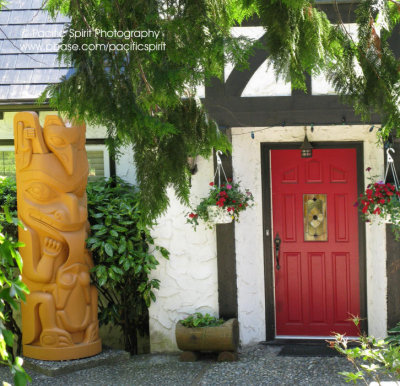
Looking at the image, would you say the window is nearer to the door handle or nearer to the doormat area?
the door handle

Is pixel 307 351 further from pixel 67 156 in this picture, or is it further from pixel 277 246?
pixel 67 156

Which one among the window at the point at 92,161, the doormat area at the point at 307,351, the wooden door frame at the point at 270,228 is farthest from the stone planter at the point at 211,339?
the window at the point at 92,161

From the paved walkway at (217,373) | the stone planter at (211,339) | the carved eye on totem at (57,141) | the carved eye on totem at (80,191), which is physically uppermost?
the carved eye on totem at (57,141)

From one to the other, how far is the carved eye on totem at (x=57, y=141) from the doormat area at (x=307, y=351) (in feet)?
10.2

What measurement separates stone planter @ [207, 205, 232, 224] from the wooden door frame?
25.6 inches

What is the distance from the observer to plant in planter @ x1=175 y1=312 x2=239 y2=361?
7.35m

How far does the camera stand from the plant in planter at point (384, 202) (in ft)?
23.4

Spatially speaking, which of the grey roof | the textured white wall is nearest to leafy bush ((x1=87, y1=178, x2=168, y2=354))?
A: the textured white wall

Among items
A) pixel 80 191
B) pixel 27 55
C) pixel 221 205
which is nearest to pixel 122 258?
pixel 80 191

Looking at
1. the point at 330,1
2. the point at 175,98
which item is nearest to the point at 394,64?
the point at 175,98

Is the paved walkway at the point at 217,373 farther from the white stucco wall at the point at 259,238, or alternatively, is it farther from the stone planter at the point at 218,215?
the stone planter at the point at 218,215

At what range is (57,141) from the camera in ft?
23.7

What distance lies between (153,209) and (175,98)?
77 centimetres

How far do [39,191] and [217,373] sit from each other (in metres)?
2.48
